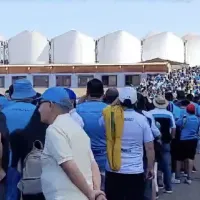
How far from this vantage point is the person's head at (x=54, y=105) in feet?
12.8

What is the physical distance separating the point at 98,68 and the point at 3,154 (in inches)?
1548

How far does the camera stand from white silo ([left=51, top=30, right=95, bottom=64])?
71.3 metres

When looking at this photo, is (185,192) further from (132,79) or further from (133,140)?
(132,79)

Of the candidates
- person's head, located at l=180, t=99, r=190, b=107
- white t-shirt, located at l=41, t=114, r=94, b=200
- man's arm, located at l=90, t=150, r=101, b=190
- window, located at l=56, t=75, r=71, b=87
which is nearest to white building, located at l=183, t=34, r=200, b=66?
window, located at l=56, t=75, r=71, b=87

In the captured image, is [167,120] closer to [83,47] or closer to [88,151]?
[88,151]

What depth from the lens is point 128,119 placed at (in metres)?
5.52

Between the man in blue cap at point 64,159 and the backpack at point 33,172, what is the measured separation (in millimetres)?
419

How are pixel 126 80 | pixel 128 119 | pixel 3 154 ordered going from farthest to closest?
pixel 126 80 < pixel 128 119 < pixel 3 154

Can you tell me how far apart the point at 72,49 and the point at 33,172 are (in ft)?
227

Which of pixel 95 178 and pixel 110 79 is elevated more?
pixel 95 178

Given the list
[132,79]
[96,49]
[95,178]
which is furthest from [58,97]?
[96,49]

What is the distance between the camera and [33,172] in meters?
4.23

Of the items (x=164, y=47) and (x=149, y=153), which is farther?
(x=164, y=47)

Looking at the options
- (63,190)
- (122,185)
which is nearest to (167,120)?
(122,185)
